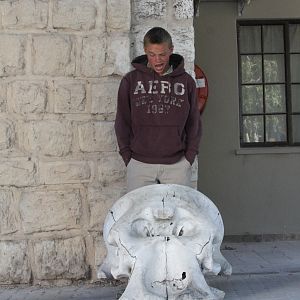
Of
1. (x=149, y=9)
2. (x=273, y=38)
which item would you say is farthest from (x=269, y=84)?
(x=149, y=9)

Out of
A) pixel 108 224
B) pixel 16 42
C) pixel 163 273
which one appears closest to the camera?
pixel 163 273

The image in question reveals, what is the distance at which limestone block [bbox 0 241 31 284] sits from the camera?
4.80 metres

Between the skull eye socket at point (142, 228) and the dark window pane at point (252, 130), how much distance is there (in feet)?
13.8

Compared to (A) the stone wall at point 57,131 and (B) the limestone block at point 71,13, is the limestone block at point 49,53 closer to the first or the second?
(A) the stone wall at point 57,131

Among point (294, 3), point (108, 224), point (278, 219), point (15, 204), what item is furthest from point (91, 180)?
point (294, 3)

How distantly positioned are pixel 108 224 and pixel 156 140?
0.73m

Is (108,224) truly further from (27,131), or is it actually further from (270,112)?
(270,112)

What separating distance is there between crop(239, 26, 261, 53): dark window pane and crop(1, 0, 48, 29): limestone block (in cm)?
351

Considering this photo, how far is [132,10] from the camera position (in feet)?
16.1

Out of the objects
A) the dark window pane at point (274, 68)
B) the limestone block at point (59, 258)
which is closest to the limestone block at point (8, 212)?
the limestone block at point (59, 258)

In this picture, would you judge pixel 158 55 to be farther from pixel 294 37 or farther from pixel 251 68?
pixel 294 37

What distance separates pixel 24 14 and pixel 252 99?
3830mm

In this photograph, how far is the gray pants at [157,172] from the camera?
422 cm

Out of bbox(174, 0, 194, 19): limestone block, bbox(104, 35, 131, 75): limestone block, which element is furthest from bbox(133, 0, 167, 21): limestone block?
bbox(104, 35, 131, 75): limestone block
